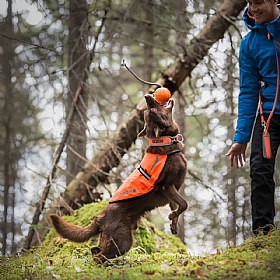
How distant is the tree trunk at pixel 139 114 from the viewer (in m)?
8.28

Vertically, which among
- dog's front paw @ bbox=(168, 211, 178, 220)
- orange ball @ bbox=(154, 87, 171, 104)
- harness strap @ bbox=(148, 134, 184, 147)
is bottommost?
dog's front paw @ bbox=(168, 211, 178, 220)

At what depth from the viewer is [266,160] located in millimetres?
4855

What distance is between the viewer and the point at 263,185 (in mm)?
4844

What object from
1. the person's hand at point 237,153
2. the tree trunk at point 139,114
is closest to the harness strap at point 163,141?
the person's hand at point 237,153

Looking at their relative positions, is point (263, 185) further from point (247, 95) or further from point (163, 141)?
point (163, 141)

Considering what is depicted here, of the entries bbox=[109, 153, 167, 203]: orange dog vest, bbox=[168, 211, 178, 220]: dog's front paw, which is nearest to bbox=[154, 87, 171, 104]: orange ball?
bbox=[109, 153, 167, 203]: orange dog vest

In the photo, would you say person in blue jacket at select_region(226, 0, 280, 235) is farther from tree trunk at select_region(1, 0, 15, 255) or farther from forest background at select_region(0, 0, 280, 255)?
tree trunk at select_region(1, 0, 15, 255)

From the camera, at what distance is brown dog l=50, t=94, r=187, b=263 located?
4828 mm

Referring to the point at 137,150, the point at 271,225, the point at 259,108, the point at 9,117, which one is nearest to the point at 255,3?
the point at 259,108

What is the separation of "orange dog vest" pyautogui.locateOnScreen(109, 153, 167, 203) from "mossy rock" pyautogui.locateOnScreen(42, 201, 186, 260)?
5.46 feet

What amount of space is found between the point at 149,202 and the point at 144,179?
0.31 meters

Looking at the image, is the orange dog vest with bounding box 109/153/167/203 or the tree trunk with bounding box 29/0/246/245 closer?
the orange dog vest with bounding box 109/153/167/203

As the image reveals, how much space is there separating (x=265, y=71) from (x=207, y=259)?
A: 2218 millimetres

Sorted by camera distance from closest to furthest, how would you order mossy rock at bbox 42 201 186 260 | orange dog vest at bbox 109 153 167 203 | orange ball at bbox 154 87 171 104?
orange dog vest at bbox 109 153 167 203, orange ball at bbox 154 87 171 104, mossy rock at bbox 42 201 186 260
